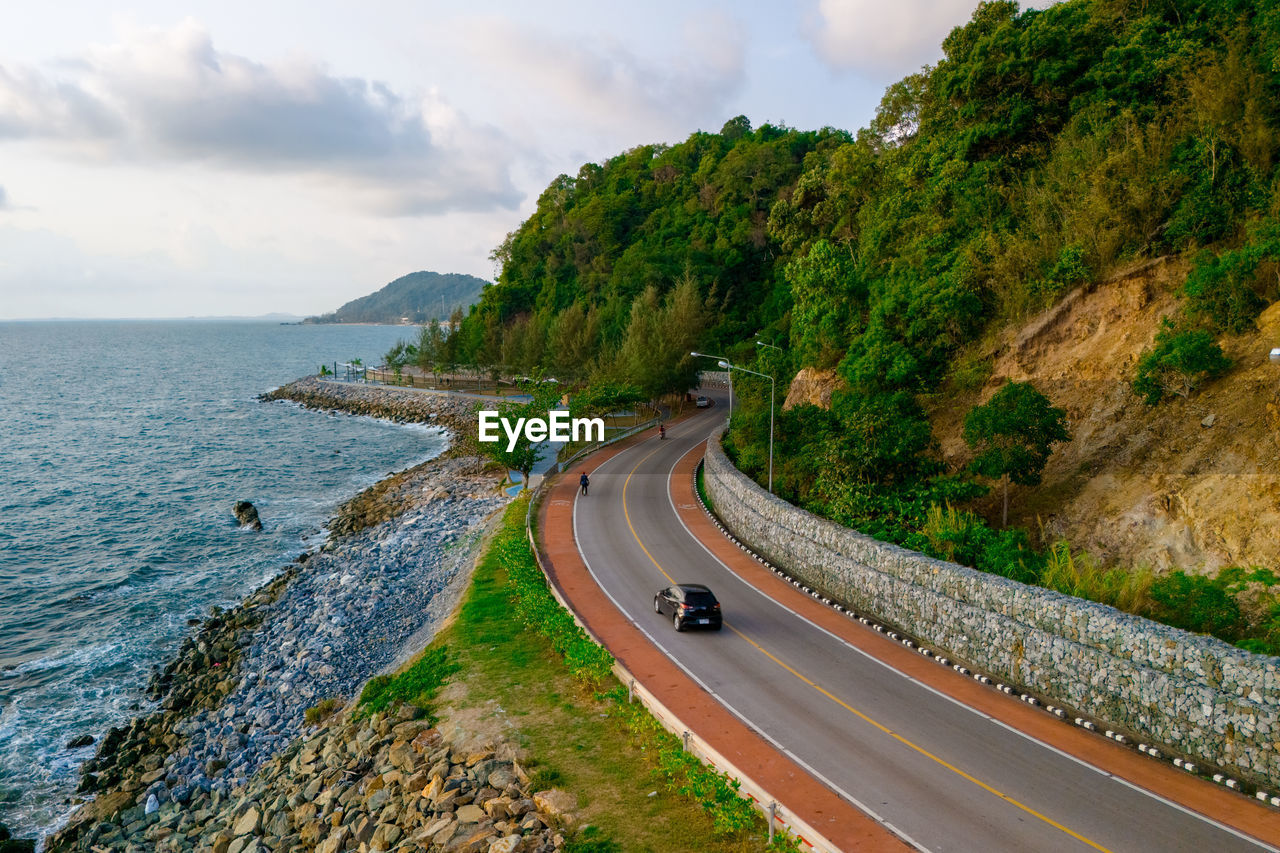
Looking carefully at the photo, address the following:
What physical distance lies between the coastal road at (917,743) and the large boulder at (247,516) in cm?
3297

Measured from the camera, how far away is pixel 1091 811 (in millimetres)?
15047

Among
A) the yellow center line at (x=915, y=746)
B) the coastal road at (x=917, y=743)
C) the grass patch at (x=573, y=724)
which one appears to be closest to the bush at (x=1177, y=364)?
the coastal road at (x=917, y=743)

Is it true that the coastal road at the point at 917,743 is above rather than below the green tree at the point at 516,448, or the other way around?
below

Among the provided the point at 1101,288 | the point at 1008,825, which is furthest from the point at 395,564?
the point at 1101,288

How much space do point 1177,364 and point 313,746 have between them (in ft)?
110

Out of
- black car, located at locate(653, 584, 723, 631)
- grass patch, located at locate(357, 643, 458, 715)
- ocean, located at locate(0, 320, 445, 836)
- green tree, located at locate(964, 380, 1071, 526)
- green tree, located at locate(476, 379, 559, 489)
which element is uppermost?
green tree, located at locate(964, 380, 1071, 526)

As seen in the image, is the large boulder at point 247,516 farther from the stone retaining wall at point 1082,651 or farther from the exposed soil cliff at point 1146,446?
the exposed soil cliff at point 1146,446

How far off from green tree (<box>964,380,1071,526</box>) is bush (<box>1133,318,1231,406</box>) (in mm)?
3444

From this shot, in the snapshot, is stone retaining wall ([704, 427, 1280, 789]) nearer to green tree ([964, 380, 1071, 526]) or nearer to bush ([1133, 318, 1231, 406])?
green tree ([964, 380, 1071, 526])

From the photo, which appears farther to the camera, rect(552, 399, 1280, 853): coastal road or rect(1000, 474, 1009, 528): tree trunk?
rect(1000, 474, 1009, 528): tree trunk

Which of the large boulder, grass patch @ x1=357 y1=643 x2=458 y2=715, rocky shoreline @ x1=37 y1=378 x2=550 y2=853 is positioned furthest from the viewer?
the large boulder

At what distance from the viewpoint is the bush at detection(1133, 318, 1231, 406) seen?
26625 millimetres

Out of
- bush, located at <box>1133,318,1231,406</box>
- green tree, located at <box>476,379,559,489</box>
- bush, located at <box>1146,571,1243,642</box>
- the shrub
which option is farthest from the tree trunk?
green tree, located at <box>476,379,559,489</box>

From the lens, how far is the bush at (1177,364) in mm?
26625
